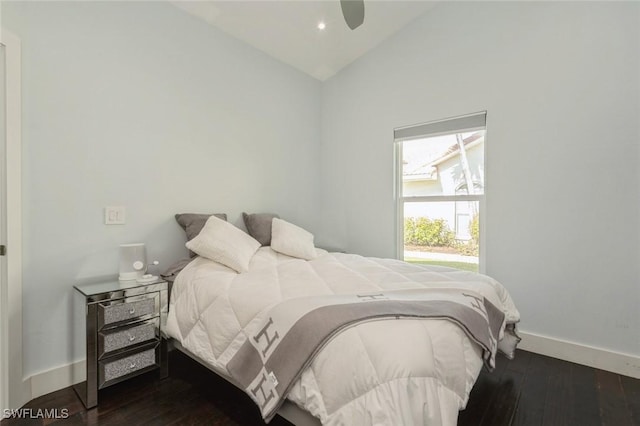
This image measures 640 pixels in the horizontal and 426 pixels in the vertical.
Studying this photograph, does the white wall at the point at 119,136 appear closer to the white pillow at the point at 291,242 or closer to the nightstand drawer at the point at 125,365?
the nightstand drawer at the point at 125,365

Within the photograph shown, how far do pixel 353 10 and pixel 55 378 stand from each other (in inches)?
121

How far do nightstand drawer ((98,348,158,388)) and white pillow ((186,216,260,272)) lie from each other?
2.39 feet

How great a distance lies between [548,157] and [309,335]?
2543 mm

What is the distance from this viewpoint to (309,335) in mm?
1260

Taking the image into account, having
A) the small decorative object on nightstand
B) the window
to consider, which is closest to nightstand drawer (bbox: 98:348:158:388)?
the small decorative object on nightstand

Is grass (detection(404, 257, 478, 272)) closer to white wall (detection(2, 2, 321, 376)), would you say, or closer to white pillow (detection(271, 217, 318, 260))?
white pillow (detection(271, 217, 318, 260))

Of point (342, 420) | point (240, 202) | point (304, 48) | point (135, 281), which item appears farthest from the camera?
point (304, 48)

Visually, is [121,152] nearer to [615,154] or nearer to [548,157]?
[548,157]

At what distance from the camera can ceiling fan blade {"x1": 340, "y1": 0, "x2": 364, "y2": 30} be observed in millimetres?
1931

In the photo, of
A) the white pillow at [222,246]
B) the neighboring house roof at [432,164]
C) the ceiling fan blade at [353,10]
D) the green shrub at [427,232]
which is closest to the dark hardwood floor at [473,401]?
the white pillow at [222,246]

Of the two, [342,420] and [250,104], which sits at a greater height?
[250,104]

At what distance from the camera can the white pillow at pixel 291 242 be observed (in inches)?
106

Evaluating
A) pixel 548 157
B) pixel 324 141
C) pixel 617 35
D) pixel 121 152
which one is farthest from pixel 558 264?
pixel 121 152

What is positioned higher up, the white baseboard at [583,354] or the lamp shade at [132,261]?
the lamp shade at [132,261]
